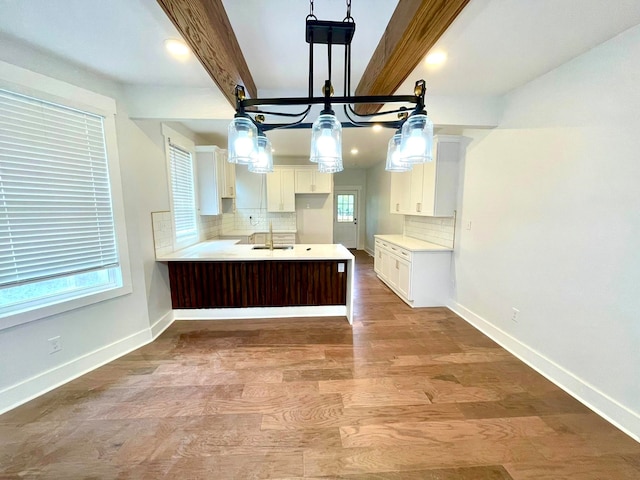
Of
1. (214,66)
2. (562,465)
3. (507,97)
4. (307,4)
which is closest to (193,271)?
(214,66)

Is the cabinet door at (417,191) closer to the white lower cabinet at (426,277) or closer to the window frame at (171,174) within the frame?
the white lower cabinet at (426,277)

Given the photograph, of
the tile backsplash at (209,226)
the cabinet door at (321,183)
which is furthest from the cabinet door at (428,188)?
the tile backsplash at (209,226)

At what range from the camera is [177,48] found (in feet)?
5.75

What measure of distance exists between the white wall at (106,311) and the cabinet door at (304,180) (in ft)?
9.46

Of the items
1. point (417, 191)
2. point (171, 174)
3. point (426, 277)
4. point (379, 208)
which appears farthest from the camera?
point (379, 208)

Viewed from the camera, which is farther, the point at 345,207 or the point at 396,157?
the point at 345,207

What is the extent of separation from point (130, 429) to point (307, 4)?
9.41 ft

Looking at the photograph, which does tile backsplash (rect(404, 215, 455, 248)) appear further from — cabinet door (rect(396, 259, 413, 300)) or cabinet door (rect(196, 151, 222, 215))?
cabinet door (rect(196, 151, 222, 215))

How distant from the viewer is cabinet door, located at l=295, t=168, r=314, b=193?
535 cm

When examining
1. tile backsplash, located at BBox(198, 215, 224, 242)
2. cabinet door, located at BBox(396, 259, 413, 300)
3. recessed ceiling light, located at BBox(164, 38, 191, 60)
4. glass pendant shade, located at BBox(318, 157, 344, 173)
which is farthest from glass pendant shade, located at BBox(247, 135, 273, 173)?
tile backsplash, located at BBox(198, 215, 224, 242)

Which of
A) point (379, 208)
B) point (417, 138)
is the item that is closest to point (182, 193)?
point (417, 138)

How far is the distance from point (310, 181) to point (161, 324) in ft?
12.3

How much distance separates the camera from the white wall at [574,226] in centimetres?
162

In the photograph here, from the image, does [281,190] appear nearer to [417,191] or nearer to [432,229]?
[417,191]
